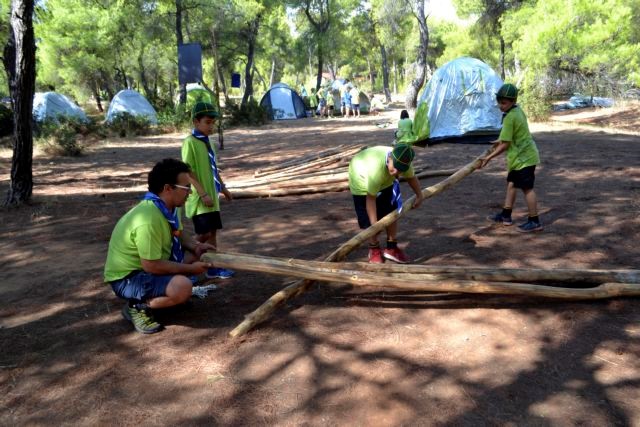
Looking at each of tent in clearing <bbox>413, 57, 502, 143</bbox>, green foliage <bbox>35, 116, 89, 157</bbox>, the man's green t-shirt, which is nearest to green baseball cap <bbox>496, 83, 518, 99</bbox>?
the man's green t-shirt

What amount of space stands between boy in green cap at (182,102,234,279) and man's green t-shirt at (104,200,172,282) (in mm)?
810

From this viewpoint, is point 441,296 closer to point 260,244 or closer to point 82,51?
point 260,244

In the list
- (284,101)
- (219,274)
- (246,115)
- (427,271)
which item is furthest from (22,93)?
(284,101)

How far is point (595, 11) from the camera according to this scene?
16312mm

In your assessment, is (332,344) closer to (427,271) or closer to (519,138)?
(427,271)

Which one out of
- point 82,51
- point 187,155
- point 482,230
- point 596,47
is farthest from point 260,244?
point 82,51

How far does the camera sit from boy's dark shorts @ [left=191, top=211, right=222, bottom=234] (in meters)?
4.03

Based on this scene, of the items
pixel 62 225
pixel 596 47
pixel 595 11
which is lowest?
pixel 62 225

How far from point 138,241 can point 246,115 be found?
19603mm

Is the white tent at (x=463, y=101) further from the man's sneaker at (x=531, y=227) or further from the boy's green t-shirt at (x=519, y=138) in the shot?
the man's sneaker at (x=531, y=227)

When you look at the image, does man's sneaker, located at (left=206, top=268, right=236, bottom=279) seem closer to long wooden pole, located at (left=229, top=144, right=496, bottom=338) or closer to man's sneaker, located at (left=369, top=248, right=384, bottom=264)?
long wooden pole, located at (left=229, top=144, right=496, bottom=338)

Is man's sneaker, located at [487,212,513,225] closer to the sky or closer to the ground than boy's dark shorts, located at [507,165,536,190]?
closer to the ground

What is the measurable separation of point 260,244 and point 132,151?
10257 millimetres

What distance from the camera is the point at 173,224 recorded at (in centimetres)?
317
